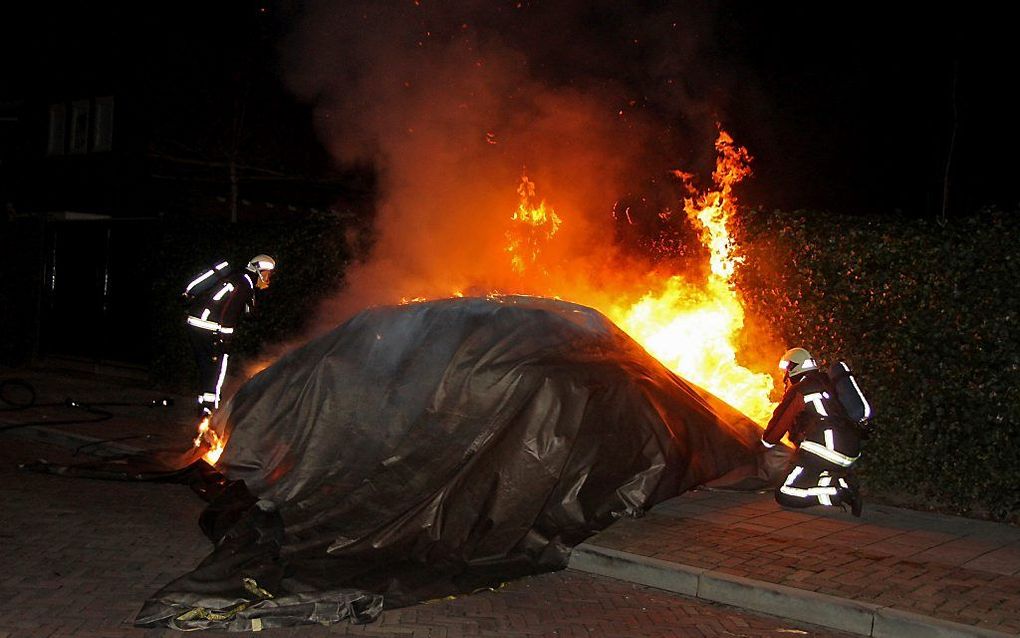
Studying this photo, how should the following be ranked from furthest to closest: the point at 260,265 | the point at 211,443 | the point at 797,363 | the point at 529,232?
1. the point at 529,232
2. the point at 260,265
3. the point at 211,443
4. the point at 797,363

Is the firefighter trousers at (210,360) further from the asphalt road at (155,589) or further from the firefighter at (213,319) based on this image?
the asphalt road at (155,589)

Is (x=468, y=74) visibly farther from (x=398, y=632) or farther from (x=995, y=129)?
(x=398, y=632)

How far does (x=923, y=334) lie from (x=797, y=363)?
3.09ft

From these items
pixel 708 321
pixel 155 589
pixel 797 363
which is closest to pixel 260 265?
pixel 708 321

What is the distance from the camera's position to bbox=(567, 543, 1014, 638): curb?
4.68 meters

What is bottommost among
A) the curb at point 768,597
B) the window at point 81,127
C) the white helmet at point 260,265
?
the curb at point 768,597

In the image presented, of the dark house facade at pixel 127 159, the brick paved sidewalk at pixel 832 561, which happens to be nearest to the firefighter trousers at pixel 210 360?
the dark house facade at pixel 127 159

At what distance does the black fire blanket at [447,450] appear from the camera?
5355mm

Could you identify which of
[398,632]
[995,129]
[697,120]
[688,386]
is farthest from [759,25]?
[398,632]

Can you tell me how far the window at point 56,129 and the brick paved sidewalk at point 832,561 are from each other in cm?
1983

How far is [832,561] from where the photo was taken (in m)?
5.61

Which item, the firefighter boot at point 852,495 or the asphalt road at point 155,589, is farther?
the firefighter boot at point 852,495

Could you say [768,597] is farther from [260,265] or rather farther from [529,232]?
[260,265]

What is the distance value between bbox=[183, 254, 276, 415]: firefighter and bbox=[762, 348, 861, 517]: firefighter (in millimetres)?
5422
